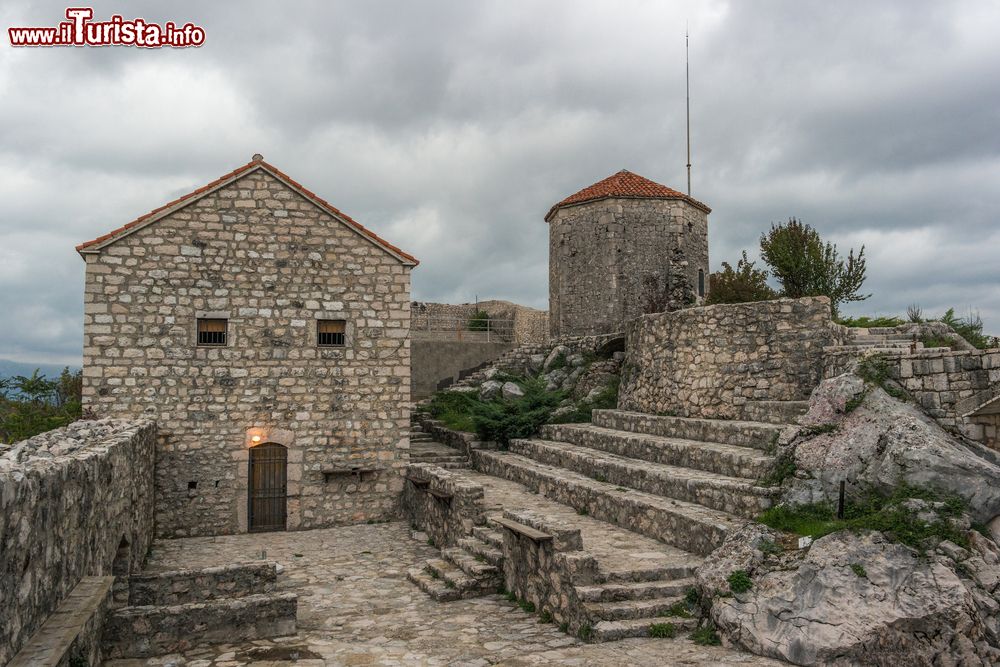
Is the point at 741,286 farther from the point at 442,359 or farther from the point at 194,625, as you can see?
the point at 194,625

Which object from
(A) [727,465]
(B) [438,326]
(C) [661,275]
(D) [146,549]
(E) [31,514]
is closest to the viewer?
(E) [31,514]

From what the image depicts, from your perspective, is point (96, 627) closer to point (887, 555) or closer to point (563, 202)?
point (887, 555)

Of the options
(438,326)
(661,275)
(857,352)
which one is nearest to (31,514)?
(857,352)

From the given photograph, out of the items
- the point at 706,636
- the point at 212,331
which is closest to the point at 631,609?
the point at 706,636

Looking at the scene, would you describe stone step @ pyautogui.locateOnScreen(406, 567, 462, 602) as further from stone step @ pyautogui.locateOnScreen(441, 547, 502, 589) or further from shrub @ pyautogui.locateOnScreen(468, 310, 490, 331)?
shrub @ pyautogui.locateOnScreen(468, 310, 490, 331)

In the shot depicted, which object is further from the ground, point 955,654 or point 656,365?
point 656,365

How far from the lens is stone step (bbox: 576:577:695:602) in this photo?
7223 mm

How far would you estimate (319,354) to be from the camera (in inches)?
520

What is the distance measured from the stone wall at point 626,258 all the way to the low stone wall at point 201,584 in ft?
52.5

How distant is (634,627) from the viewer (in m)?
6.88

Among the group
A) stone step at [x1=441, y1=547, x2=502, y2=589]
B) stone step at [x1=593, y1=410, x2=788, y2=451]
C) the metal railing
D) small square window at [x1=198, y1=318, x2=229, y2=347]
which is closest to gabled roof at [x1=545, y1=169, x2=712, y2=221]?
the metal railing

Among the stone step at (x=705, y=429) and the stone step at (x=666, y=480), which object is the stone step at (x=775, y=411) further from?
the stone step at (x=666, y=480)

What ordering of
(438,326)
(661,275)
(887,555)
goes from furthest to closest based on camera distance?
1. (438,326)
2. (661,275)
3. (887,555)

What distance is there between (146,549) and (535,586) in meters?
6.57
